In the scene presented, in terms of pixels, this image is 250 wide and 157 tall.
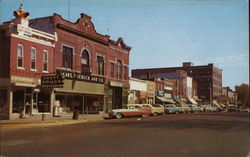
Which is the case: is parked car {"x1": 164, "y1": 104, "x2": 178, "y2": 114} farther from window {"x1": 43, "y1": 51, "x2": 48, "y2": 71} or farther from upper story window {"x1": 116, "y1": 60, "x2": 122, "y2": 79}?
window {"x1": 43, "y1": 51, "x2": 48, "y2": 71}

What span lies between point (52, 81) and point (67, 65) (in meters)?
5.65

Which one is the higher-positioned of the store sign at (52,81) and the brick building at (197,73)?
the brick building at (197,73)

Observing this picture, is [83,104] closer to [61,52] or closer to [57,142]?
[61,52]

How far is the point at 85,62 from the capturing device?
109 ft

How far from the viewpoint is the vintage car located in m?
28.5

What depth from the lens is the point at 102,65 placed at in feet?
118

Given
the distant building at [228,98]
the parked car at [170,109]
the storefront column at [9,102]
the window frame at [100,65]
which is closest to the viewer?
the storefront column at [9,102]

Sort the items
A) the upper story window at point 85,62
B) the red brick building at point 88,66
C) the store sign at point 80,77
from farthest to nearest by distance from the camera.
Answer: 1. the upper story window at point 85,62
2. the red brick building at point 88,66
3. the store sign at point 80,77

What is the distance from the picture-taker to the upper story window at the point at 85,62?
31891 mm

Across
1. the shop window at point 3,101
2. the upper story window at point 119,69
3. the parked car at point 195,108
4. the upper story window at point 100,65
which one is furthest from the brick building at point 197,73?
the shop window at point 3,101

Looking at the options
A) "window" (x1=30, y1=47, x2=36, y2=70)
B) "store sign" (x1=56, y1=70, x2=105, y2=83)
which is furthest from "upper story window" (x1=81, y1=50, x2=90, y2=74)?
"window" (x1=30, y1=47, x2=36, y2=70)

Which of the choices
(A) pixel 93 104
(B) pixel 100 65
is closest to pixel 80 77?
(A) pixel 93 104

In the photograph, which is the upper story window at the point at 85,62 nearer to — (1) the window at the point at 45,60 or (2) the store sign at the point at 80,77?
(2) the store sign at the point at 80,77

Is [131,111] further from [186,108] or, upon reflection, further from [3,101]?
[186,108]
